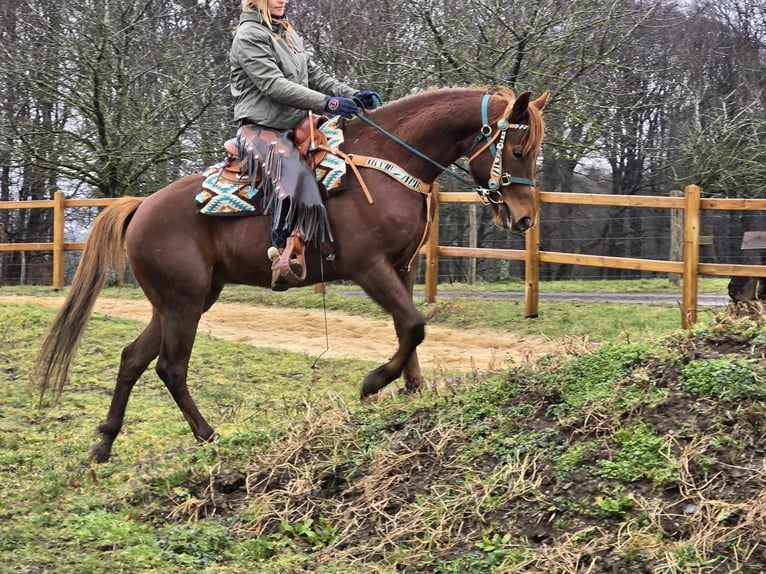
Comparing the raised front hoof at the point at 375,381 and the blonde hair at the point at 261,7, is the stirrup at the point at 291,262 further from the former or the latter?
the blonde hair at the point at 261,7

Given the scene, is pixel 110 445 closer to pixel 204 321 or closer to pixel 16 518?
pixel 16 518

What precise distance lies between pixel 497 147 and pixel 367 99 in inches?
40.4

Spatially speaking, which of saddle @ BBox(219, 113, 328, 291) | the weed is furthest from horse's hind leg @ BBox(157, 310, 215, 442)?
the weed

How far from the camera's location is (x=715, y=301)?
46.9 ft

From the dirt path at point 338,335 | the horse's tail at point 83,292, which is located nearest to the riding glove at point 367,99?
the horse's tail at point 83,292

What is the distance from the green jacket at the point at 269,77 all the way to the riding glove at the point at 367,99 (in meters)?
0.25

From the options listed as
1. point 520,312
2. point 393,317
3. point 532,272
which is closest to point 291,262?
point 393,317

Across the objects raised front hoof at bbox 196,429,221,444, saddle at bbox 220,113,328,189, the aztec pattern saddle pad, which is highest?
saddle at bbox 220,113,328,189

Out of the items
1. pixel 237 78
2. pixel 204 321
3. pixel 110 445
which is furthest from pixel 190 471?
pixel 204 321

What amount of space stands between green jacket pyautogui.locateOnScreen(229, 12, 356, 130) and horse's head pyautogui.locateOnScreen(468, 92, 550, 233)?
1125mm

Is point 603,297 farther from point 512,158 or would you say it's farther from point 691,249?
point 512,158

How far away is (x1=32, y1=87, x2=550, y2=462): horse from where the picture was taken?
5.99 meters

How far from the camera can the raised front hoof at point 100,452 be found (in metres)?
6.29

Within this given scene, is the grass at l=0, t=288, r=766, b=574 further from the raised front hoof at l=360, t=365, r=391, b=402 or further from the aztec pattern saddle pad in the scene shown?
the aztec pattern saddle pad
